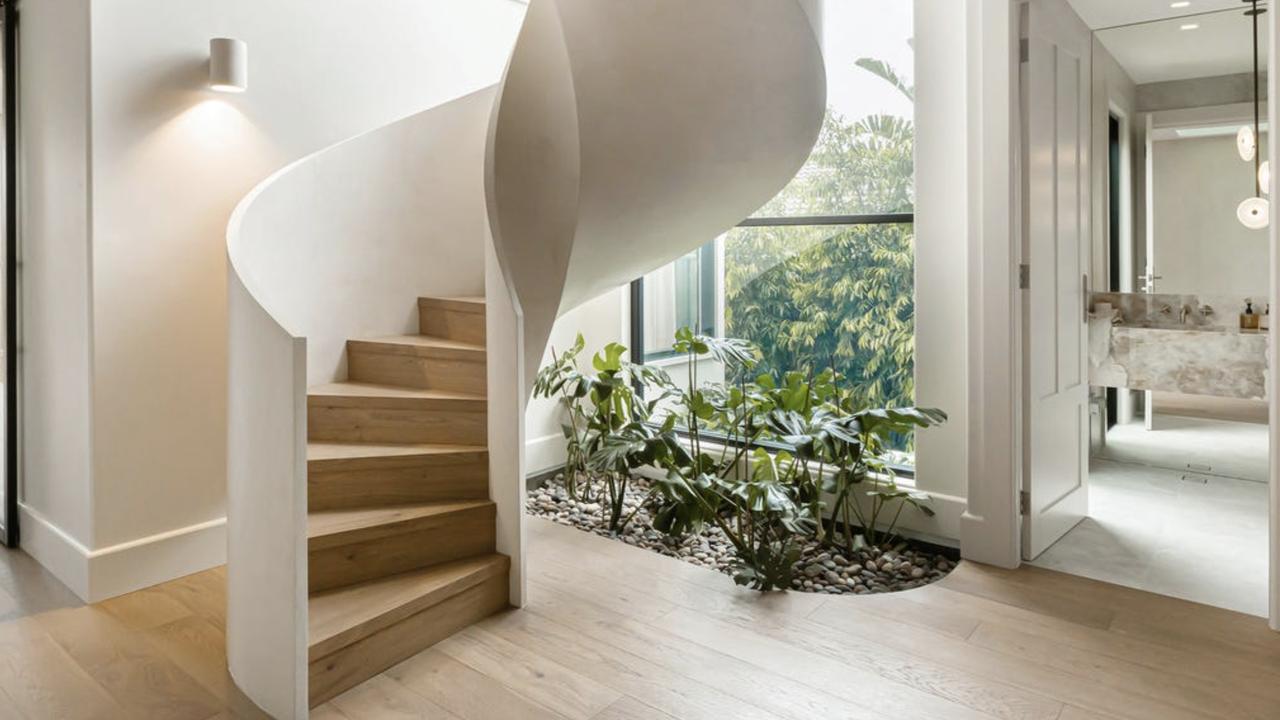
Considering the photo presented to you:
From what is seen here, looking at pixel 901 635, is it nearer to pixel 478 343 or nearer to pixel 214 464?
pixel 478 343

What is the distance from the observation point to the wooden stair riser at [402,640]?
6.70ft

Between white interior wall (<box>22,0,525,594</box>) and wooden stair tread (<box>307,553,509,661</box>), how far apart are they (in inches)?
38.8

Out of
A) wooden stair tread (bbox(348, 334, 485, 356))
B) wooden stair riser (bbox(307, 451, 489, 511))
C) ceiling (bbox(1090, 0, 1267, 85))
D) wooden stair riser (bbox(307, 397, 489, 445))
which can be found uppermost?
ceiling (bbox(1090, 0, 1267, 85))

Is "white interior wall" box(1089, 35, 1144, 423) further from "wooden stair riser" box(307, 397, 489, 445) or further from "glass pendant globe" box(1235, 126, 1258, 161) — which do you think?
"wooden stair riser" box(307, 397, 489, 445)

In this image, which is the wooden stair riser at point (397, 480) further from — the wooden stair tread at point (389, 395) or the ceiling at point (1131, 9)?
the ceiling at point (1131, 9)

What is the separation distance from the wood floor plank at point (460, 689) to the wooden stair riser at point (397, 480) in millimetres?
Result: 561

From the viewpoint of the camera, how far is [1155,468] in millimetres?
4117

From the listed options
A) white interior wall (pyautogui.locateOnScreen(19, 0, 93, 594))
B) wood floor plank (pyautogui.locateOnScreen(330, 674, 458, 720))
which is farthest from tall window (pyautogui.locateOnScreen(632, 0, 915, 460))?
white interior wall (pyautogui.locateOnScreen(19, 0, 93, 594))

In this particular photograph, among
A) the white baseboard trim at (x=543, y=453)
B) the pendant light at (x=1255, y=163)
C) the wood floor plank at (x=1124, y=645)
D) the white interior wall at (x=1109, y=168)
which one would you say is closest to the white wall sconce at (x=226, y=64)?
the white baseboard trim at (x=543, y=453)

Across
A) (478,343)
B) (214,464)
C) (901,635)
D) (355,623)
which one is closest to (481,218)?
(478,343)

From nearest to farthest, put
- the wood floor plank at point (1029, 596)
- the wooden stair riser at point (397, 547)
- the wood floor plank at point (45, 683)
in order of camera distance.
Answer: the wood floor plank at point (45, 683)
the wooden stair riser at point (397, 547)
the wood floor plank at point (1029, 596)

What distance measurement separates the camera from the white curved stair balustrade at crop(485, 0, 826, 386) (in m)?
2.26

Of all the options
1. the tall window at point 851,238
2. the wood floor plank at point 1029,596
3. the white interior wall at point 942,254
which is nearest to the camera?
the wood floor plank at point 1029,596

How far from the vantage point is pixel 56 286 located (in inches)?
112
